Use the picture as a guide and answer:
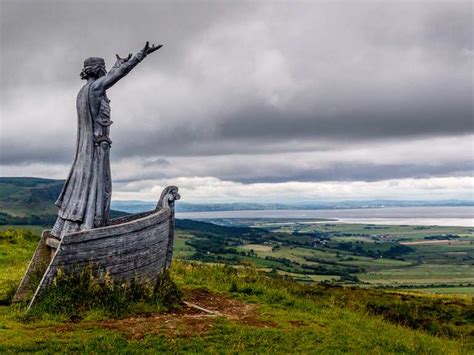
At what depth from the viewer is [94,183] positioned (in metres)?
13.3

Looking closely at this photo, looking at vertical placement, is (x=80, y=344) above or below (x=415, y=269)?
above

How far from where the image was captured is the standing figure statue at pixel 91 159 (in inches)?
516

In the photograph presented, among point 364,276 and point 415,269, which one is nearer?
point 364,276

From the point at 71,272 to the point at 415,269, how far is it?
329 ft

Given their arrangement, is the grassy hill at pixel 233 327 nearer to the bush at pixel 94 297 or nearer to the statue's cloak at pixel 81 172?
the bush at pixel 94 297

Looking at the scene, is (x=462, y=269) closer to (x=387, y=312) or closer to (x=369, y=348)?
(x=387, y=312)

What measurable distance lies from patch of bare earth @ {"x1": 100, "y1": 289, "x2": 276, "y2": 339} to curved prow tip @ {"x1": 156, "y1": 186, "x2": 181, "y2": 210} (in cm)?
273

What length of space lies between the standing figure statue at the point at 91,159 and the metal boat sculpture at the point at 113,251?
24.7 inches

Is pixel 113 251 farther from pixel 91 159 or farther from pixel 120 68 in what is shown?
pixel 120 68

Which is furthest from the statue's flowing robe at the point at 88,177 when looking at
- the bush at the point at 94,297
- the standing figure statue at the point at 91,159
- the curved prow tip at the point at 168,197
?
the curved prow tip at the point at 168,197

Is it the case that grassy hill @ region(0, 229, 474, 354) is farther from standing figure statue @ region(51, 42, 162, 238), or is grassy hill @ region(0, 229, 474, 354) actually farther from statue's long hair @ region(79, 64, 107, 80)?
statue's long hair @ region(79, 64, 107, 80)

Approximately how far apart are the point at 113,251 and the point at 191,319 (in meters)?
2.57

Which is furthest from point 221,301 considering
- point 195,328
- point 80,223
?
point 80,223

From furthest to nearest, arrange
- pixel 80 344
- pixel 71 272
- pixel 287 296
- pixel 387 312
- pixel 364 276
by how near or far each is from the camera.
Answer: pixel 364 276
pixel 387 312
pixel 287 296
pixel 71 272
pixel 80 344
